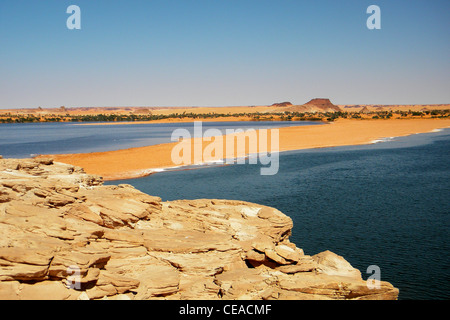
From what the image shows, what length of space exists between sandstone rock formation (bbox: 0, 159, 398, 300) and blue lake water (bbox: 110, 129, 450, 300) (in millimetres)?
3893

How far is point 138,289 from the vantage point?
32.5 feet

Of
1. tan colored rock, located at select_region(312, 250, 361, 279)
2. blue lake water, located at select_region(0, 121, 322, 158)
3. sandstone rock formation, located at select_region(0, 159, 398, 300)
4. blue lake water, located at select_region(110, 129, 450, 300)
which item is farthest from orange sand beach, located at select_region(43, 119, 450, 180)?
tan colored rock, located at select_region(312, 250, 361, 279)

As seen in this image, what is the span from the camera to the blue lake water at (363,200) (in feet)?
52.3

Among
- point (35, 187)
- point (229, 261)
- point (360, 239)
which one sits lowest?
point (360, 239)

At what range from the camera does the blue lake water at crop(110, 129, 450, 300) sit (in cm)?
1595

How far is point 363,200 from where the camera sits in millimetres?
25516

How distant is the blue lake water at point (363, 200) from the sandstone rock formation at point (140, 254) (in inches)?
153

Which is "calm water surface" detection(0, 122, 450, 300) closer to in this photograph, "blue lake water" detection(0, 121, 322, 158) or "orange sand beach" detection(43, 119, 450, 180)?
"orange sand beach" detection(43, 119, 450, 180)

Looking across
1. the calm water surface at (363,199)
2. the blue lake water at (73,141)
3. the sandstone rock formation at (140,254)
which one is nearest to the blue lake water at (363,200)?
the calm water surface at (363,199)

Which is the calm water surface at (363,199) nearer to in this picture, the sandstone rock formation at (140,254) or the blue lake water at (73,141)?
the sandstone rock formation at (140,254)

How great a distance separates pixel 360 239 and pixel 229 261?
30.9 ft

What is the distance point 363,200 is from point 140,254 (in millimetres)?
18929
